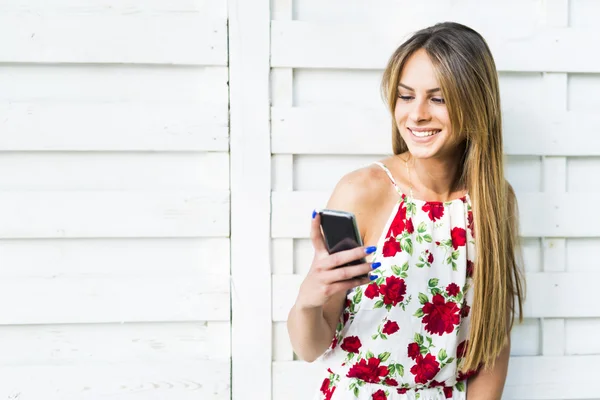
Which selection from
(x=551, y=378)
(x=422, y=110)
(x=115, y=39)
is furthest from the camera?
(x=551, y=378)

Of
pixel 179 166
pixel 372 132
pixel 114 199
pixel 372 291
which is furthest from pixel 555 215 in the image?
pixel 114 199

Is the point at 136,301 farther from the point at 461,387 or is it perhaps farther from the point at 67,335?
the point at 461,387

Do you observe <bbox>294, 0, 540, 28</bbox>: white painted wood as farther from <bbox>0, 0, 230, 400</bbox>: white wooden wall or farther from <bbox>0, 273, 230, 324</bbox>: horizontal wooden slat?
<bbox>0, 273, 230, 324</bbox>: horizontal wooden slat

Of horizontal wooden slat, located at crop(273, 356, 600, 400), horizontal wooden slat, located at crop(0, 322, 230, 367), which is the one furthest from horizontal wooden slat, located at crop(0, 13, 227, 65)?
horizontal wooden slat, located at crop(273, 356, 600, 400)

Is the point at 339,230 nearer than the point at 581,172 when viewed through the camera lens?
Yes

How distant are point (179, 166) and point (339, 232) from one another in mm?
675

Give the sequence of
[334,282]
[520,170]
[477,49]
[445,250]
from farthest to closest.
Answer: [520,170]
[445,250]
[477,49]
[334,282]

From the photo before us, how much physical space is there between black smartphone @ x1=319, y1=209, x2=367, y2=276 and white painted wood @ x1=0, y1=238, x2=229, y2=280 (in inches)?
22.7

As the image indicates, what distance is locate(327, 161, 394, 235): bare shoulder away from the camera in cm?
148

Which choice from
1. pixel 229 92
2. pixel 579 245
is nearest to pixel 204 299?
pixel 229 92

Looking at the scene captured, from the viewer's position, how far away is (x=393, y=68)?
148cm

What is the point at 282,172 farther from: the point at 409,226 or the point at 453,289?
the point at 453,289

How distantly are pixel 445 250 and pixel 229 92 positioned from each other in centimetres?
67

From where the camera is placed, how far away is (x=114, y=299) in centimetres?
173
